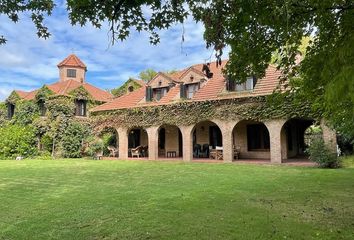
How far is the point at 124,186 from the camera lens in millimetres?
11867

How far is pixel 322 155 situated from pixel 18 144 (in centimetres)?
2609

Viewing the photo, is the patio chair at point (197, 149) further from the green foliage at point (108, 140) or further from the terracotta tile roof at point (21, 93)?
the terracotta tile roof at point (21, 93)

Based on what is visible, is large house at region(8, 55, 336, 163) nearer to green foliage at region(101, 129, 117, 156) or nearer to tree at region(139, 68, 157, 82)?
green foliage at region(101, 129, 117, 156)

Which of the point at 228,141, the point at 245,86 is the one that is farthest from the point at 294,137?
the point at 228,141

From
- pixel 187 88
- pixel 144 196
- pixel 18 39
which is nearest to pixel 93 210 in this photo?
pixel 144 196

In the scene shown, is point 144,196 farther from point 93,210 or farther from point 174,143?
point 174,143

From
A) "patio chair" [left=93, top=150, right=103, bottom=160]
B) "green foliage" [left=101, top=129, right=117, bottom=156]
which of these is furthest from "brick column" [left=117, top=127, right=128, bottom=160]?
"green foliage" [left=101, top=129, right=117, bottom=156]

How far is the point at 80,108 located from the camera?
3472cm

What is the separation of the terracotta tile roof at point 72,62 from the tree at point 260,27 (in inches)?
1642

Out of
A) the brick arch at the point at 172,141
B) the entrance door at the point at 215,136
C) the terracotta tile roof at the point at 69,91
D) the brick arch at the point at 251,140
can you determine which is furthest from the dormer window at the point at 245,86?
the terracotta tile roof at the point at 69,91

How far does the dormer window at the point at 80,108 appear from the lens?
34344 millimetres

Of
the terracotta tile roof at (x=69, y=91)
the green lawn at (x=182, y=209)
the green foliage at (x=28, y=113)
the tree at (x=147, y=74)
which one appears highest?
the tree at (x=147, y=74)

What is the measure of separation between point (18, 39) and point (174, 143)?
Result: 24153 millimetres

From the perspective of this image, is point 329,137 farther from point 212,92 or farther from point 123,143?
point 123,143
